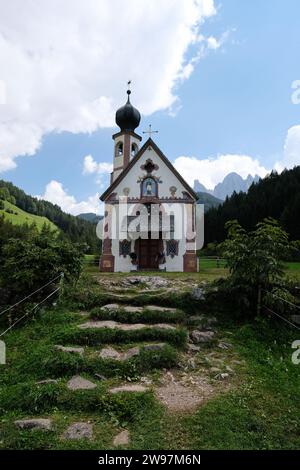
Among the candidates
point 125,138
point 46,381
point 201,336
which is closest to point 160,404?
point 46,381

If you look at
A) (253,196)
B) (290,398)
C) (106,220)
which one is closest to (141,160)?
(106,220)

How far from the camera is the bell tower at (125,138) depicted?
96.6 feet

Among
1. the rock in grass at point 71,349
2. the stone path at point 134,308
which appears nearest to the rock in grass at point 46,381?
the rock in grass at point 71,349

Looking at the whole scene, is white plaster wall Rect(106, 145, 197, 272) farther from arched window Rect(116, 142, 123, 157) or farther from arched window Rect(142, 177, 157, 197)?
arched window Rect(116, 142, 123, 157)

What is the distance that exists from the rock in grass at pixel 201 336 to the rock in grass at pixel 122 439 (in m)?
3.98

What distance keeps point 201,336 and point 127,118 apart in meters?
25.8

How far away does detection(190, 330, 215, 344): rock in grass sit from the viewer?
28.1ft

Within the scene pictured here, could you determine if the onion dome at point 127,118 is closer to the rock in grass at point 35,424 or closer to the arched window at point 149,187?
the arched window at point 149,187

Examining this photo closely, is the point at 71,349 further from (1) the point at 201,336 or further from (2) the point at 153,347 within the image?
(1) the point at 201,336

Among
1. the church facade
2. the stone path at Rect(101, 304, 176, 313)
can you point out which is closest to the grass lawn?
the stone path at Rect(101, 304, 176, 313)

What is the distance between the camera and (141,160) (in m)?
24.9

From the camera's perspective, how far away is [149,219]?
23906mm

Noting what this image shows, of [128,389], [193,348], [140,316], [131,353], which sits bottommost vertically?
[128,389]

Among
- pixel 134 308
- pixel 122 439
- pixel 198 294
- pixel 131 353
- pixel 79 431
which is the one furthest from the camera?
pixel 198 294
